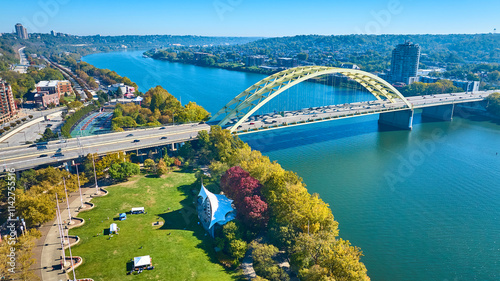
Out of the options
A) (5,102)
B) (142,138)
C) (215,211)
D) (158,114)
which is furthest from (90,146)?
(5,102)

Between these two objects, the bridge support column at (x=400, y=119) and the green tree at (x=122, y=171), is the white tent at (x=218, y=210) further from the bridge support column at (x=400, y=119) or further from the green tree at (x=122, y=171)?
the bridge support column at (x=400, y=119)

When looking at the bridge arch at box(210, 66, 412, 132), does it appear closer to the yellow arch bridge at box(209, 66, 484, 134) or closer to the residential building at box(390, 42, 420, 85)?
the yellow arch bridge at box(209, 66, 484, 134)

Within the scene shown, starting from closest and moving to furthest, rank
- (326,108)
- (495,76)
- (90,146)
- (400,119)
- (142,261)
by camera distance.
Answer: (142,261) < (90,146) < (326,108) < (400,119) < (495,76)

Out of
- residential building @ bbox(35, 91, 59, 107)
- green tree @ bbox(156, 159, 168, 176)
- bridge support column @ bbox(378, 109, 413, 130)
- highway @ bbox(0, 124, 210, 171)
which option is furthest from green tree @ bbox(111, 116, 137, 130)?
bridge support column @ bbox(378, 109, 413, 130)

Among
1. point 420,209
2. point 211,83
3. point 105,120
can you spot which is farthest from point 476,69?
point 105,120

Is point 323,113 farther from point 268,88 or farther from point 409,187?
point 409,187

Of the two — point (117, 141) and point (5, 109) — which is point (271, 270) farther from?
point (5, 109)
